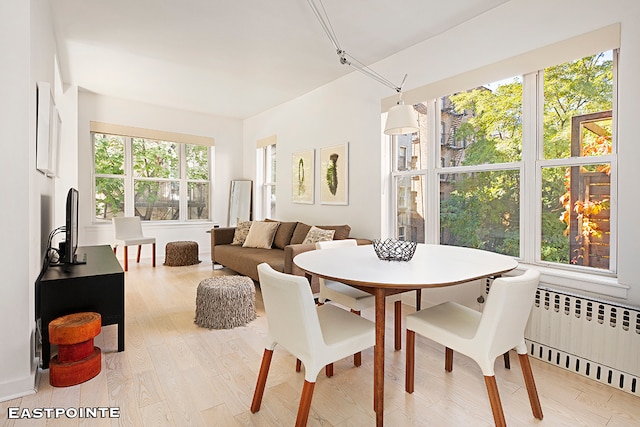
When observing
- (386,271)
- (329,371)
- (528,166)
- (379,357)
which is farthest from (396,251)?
(528,166)

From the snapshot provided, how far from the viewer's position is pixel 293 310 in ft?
4.67

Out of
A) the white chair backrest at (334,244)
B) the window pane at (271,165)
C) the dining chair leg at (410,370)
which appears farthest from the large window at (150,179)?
the dining chair leg at (410,370)

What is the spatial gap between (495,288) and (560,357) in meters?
1.28

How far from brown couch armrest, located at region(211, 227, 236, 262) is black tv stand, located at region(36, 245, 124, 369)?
234 centimetres

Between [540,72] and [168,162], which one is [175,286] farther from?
[540,72]

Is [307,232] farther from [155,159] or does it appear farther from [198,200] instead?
[155,159]

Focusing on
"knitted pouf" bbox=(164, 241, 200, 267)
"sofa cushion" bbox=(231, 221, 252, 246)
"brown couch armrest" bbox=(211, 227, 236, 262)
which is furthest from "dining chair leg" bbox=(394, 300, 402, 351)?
"knitted pouf" bbox=(164, 241, 200, 267)

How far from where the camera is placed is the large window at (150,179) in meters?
5.47

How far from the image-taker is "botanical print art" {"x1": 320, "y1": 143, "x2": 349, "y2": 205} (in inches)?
163

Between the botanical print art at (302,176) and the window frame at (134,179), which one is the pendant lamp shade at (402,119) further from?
the window frame at (134,179)

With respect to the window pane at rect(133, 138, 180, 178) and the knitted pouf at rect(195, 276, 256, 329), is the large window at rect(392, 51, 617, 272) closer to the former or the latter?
the knitted pouf at rect(195, 276, 256, 329)

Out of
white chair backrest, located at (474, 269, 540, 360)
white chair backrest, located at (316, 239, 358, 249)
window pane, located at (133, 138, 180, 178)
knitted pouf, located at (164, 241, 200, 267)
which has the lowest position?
knitted pouf, located at (164, 241, 200, 267)

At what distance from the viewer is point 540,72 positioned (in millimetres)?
2533

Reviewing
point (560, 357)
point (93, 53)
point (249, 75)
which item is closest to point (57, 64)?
point (93, 53)
